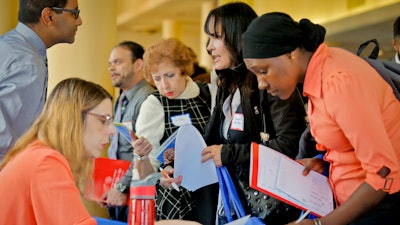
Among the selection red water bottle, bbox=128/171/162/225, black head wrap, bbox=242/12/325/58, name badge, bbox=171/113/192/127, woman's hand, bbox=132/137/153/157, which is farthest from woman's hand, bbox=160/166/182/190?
red water bottle, bbox=128/171/162/225

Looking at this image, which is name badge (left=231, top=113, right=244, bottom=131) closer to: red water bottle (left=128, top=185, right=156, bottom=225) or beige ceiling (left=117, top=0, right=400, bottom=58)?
red water bottle (left=128, top=185, right=156, bottom=225)

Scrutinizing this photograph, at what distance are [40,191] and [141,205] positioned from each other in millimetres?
396

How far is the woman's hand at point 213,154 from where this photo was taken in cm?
233

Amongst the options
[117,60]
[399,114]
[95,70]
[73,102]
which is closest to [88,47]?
[95,70]

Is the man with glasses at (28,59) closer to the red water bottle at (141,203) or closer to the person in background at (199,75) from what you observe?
the red water bottle at (141,203)

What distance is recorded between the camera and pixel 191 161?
95.4 inches

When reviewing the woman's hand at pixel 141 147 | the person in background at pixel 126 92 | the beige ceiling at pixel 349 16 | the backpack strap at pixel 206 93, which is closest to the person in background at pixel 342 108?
the woman's hand at pixel 141 147

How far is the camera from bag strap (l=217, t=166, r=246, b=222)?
2.22 meters

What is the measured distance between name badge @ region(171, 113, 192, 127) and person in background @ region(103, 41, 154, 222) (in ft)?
2.05

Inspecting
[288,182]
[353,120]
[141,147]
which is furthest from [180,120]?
[353,120]

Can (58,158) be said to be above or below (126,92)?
above

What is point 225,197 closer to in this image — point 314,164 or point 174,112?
point 314,164

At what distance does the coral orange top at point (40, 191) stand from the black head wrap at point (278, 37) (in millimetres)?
694

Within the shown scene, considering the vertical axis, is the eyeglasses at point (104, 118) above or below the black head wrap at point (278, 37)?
below
